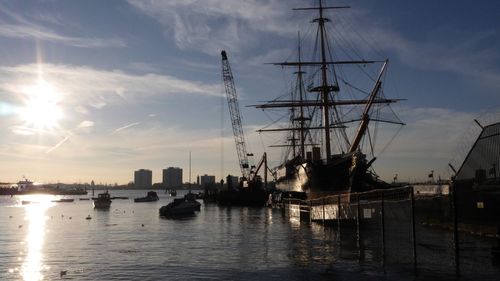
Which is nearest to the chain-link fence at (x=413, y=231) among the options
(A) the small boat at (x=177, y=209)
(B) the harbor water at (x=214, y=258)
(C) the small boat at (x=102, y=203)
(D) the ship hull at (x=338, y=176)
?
(B) the harbor water at (x=214, y=258)

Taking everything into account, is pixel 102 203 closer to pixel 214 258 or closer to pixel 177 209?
pixel 177 209

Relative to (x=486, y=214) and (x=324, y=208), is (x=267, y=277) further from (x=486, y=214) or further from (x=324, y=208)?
(x=324, y=208)

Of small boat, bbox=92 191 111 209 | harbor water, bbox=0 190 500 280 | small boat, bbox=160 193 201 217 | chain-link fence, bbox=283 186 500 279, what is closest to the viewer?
harbor water, bbox=0 190 500 280

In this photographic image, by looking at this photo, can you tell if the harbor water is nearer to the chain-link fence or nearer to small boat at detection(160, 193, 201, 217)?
the chain-link fence

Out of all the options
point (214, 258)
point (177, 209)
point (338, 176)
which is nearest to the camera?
point (214, 258)

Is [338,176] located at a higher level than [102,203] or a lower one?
higher

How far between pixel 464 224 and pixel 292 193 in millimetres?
63230

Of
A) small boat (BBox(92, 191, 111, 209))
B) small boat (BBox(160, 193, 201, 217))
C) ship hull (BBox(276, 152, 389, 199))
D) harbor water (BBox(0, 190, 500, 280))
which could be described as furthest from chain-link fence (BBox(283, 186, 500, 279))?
small boat (BBox(92, 191, 111, 209))

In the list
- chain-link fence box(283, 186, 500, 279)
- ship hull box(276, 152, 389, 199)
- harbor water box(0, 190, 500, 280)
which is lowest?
harbor water box(0, 190, 500, 280)

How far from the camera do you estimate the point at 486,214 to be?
136 ft

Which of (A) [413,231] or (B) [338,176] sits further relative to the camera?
(B) [338,176]

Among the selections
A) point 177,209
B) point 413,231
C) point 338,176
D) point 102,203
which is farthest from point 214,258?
point 102,203

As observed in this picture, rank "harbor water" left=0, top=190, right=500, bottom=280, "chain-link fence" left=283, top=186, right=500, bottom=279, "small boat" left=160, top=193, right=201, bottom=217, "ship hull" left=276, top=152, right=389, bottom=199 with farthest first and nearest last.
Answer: "small boat" left=160, top=193, right=201, bottom=217 < "ship hull" left=276, top=152, right=389, bottom=199 < "chain-link fence" left=283, top=186, right=500, bottom=279 < "harbor water" left=0, top=190, right=500, bottom=280

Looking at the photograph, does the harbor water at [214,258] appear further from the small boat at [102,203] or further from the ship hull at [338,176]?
the small boat at [102,203]
